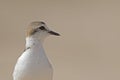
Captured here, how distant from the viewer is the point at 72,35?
15289 millimetres

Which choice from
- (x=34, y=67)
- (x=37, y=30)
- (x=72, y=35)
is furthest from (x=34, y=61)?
(x=72, y=35)

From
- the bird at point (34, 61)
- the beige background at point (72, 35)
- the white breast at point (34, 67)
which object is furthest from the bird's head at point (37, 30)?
the beige background at point (72, 35)

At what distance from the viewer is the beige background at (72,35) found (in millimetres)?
12602

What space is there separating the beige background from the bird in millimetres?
4895

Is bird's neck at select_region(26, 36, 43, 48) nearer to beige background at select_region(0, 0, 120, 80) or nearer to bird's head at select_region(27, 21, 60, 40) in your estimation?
bird's head at select_region(27, 21, 60, 40)

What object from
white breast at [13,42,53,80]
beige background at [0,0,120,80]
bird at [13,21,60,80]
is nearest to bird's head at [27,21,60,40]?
bird at [13,21,60,80]

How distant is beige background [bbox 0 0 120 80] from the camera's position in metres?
12.6

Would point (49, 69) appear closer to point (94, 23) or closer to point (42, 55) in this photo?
point (42, 55)

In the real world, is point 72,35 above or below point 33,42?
above

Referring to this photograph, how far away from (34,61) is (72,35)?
8596 mm

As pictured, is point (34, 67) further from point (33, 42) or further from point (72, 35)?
point (72, 35)

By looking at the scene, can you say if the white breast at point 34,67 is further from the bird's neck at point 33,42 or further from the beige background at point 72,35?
the beige background at point 72,35

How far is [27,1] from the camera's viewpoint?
18656 mm

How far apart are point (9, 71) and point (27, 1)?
6603mm
